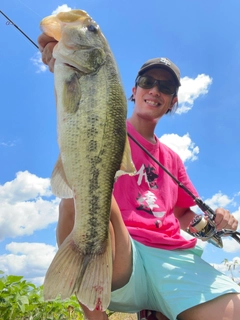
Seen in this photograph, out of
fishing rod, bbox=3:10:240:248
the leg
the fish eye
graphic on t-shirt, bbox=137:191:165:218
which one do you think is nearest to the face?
fishing rod, bbox=3:10:240:248

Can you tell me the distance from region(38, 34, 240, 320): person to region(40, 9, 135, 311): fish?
1.29 ft

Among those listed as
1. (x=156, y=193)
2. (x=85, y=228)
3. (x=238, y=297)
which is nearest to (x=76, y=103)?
(x=85, y=228)

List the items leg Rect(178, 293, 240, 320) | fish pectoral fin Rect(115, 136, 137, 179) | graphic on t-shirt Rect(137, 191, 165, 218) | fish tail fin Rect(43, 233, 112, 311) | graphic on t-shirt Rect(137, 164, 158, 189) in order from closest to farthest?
fish tail fin Rect(43, 233, 112, 311) → fish pectoral fin Rect(115, 136, 137, 179) → leg Rect(178, 293, 240, 320) → graphic on t-shirt Rect(137, 191, 165, 218) → graphic on t-shirt Rect(137, 164, 158, 189)

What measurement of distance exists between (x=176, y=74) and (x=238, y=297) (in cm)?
254

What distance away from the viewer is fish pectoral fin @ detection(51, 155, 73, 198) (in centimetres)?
247

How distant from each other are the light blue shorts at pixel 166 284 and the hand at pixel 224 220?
465 millimetres

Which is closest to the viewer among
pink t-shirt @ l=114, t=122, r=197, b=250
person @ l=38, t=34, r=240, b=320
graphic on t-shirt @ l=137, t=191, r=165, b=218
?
person @ l=38, t=34, r=240, b=320

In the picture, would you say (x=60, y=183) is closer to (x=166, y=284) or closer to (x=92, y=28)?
(x=92, y=28)

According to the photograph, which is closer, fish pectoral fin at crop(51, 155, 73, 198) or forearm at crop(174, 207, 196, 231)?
fish pectoral fin at crop(51, 155, 73, 198)

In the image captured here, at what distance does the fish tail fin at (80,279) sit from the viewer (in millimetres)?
2330

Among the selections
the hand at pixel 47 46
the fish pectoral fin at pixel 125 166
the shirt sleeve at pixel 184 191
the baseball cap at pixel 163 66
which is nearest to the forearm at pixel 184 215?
the shirt sleeve at pixel 184 191

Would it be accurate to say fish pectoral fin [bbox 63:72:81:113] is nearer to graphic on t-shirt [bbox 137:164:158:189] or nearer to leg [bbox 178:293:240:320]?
graphic on t-shirt [bbox 137:164:158:189]

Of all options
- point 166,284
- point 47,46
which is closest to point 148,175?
point 166,284

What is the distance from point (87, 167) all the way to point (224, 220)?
1.84 metres
